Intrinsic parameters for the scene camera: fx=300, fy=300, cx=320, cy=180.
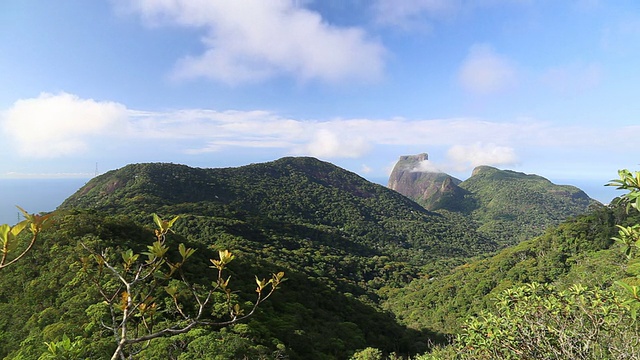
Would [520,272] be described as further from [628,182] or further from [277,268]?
[628,182]

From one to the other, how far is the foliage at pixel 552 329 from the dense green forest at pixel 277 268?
1.30m

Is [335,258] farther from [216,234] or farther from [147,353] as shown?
[147,353]

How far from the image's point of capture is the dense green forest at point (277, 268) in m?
16.2

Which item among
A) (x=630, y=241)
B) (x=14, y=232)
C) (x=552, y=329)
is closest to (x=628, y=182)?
(x=630, y=241)

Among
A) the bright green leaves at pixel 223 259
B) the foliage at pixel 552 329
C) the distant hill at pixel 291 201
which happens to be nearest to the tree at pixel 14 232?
the bright green leaves at pixel 223 259

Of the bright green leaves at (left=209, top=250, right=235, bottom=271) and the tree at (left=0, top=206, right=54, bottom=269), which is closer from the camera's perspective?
the tree at (left=0, top=206, right=54, bottom=269)

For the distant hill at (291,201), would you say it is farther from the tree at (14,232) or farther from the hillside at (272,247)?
the tree at (14,232)

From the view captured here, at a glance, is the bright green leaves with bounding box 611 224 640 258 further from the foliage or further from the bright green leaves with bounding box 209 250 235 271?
the bright green leaves with bounding box 209 250 235 271

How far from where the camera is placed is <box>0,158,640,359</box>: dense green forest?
1625 cm

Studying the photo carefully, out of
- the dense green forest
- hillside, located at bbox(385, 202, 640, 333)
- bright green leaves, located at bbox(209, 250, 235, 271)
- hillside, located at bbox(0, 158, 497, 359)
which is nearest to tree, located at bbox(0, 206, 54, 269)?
the dense green forest

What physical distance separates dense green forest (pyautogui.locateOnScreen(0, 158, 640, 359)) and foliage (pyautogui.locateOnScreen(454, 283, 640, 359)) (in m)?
1.30

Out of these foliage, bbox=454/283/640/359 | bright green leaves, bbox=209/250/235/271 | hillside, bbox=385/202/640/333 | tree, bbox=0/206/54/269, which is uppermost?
tree, bbox=0/206/54/269

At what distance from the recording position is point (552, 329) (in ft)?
22.0

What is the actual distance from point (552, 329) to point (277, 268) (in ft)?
116
